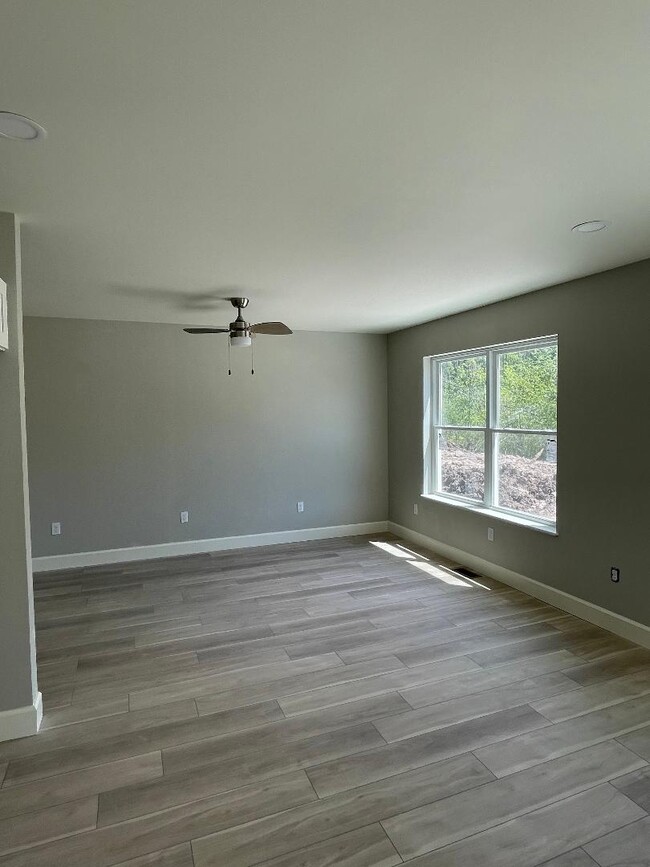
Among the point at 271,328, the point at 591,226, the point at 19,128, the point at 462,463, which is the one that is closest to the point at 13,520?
the point at 19,128

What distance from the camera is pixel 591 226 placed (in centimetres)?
255

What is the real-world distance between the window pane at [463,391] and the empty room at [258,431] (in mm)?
41

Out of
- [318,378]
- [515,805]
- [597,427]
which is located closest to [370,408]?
[318,378]

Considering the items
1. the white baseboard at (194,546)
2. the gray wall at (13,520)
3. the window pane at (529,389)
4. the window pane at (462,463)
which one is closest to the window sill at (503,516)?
the window pane at (462,463)

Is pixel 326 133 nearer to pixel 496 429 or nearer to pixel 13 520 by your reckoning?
pixel 13 520

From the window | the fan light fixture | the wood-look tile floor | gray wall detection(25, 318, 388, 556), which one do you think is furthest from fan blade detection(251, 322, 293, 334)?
the wood-look tile floor

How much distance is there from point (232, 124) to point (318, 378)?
14.2 feet

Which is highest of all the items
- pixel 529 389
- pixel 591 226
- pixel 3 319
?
pixel 591 226

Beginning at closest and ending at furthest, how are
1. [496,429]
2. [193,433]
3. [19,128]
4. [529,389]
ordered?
[19,128]
[529,389]
[496,429]
[193,433]

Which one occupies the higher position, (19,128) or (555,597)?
(19,128)

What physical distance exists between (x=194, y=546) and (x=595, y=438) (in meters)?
4.09

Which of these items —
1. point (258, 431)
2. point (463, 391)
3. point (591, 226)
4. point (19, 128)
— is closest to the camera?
point (19, 128)

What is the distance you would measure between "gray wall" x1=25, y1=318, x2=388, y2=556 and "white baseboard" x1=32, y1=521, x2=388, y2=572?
7cm

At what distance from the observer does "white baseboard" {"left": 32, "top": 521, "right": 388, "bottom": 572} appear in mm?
4938
